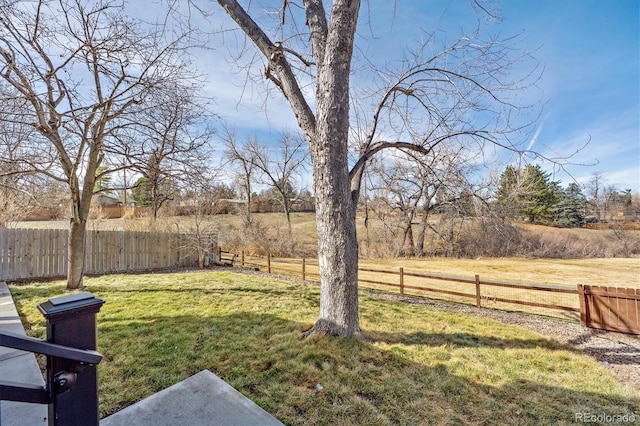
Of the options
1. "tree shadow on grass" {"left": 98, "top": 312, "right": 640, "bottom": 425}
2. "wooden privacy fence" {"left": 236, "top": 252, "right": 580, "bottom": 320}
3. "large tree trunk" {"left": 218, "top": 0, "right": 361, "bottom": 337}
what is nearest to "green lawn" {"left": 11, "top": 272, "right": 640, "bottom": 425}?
"tree shadow on grass" {"left": 98, "top": 312, "right": 640, "bottom": 425}

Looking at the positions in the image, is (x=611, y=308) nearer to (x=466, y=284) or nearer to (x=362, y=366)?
(x=362, y=366)

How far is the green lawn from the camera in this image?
2312 millimetres

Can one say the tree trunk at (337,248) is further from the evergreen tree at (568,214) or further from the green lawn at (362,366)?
the evergreen tree at (568,214)

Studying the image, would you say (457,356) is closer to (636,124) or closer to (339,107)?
(339,107)

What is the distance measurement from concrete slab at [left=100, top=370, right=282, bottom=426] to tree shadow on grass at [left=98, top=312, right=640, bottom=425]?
0.50 ft

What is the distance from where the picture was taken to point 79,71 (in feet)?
16.5

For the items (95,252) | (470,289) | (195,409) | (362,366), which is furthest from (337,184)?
(95,252)

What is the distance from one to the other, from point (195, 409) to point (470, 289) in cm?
920

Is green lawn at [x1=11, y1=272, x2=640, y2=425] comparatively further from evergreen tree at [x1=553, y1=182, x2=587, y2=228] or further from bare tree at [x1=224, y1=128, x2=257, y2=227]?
evergreen tree at [x1=553, y1=182, x2=587, y2=228]

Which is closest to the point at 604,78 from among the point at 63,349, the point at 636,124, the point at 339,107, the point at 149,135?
the point at 636,124

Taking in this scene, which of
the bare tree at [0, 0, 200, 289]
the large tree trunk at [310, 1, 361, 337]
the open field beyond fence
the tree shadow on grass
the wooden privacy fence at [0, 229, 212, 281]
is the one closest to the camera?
the tree shadow on grass

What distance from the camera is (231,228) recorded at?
1694 cm

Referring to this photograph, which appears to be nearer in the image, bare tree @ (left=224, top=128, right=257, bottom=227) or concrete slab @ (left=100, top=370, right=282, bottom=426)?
concrete slab @ (left=100, top=370, right=282, bottom=426)

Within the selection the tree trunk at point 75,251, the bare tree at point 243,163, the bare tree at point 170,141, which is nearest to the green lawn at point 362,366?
the tree trunk at point 75,251
